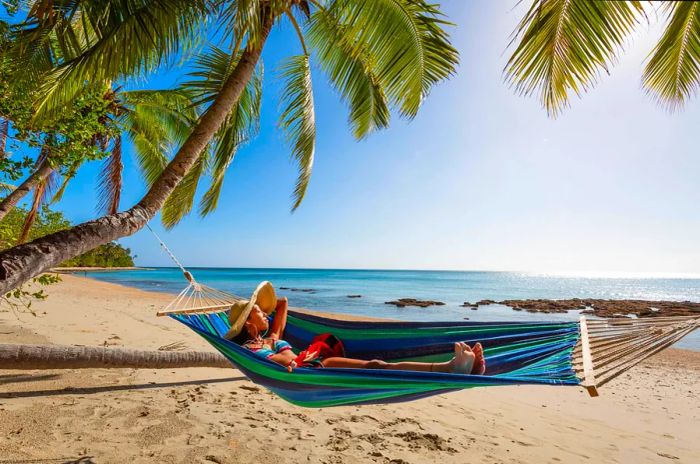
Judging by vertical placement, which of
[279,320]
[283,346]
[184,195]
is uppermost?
[184,195]

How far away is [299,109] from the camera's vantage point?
11.2 ft

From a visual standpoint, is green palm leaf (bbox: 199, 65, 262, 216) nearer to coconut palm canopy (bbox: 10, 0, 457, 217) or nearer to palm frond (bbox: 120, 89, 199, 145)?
coconut palm canopy (bbox: 10, 0, 457, 217)

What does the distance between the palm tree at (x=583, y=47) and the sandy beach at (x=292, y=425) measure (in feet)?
6.10

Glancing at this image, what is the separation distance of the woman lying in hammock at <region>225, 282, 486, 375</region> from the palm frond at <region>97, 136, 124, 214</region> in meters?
2.54

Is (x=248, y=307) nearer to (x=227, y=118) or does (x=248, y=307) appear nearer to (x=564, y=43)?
(x=227, y=118)

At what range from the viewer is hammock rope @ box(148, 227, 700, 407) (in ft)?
4.31

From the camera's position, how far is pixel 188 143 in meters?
1.98

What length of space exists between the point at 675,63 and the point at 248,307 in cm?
266

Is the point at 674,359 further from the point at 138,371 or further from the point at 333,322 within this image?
the point at 138,371

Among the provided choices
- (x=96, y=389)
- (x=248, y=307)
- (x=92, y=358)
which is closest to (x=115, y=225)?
(x=248, y=307)

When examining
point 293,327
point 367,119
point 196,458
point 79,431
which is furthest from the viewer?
point 367,119

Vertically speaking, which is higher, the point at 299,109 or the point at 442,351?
the point at 299,109

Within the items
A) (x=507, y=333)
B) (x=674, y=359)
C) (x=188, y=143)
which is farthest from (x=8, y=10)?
(x=674, y=359)

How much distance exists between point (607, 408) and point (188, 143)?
140 inches
